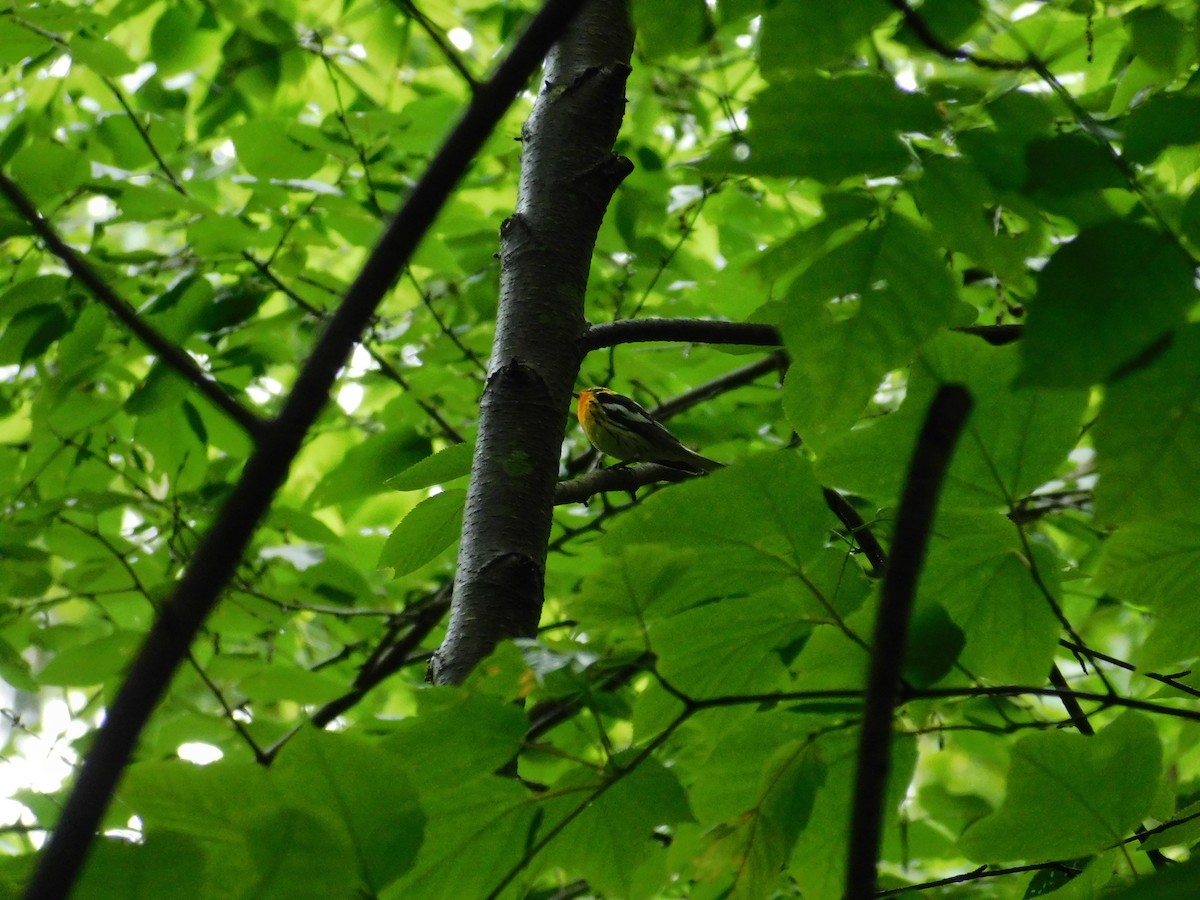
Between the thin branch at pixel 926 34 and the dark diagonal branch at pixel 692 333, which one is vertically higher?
the dark diagonal branch at pixel 692 333

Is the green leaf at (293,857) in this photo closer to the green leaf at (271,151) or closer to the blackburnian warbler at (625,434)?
the green leaf at (271,151)

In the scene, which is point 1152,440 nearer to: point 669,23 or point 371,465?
point 669,23

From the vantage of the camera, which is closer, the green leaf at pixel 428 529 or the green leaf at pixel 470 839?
the green leaf at pixel 470 839

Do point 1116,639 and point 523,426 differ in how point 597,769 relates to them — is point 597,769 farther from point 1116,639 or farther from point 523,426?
point 1116,639

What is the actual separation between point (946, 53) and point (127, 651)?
2.30m

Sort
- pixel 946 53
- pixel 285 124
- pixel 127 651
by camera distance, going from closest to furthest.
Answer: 1. pixel 946 53
2. pixel 127 651
3. pixel 285 124

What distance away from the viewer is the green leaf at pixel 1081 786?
1.21m

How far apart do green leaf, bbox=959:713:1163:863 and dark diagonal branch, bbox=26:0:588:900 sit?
907 mm

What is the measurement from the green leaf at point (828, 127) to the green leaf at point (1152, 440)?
31 centimetres

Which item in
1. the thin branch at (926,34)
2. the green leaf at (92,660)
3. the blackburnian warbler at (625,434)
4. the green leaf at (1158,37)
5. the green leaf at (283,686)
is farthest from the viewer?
the blackburnian warbler at (625,434)

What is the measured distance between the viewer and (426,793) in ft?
3.39

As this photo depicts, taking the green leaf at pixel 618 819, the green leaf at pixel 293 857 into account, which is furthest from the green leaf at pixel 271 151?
the green leaf at pixel 293 857

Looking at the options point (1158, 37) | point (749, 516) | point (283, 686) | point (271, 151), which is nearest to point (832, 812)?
point (749, 516)

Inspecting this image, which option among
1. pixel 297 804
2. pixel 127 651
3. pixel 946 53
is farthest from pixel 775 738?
pixel 127 651
